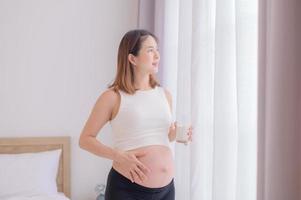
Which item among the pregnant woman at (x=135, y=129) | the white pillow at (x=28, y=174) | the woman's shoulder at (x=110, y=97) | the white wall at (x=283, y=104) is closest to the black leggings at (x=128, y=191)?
the pregnant woman at (x=135, y=129)

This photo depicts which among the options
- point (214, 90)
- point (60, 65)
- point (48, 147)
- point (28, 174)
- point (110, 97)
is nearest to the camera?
point (110, 97)

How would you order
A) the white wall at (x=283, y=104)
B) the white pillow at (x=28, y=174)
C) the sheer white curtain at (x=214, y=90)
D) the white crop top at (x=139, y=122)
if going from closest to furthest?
the white wall at (x=283, y=104)
the white crop top at (x=139, y=122)
the sheer white curtain at (x=214, y=90)
the white pillow at (x=28, y=174)

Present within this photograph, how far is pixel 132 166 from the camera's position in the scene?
147 cm

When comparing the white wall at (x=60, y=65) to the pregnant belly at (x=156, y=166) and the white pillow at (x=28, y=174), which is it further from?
the pregnant belly at (x=156, y=166)

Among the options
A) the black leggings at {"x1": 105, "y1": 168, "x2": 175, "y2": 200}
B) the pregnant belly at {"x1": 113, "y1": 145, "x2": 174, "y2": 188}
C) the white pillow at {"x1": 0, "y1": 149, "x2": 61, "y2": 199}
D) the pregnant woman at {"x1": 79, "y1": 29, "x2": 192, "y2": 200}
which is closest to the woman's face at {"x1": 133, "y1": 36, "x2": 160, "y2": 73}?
the pregnant woman at {"x1": 79, "y1": 29, "x2": 192, "y2": 200}

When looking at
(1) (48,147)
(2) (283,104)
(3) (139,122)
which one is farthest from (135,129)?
(1) (48,147)

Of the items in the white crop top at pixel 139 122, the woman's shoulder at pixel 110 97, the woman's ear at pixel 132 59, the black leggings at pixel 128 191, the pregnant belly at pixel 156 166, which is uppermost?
the woman's ear at pixel 132 59

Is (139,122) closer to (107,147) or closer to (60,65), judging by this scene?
(107,147)

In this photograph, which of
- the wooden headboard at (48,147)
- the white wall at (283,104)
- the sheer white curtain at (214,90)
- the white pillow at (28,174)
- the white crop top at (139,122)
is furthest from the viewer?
the wooden headboard at (48,147)

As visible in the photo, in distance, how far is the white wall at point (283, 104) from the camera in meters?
1.45

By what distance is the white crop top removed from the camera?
1.57 meters

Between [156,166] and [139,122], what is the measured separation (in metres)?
0.20

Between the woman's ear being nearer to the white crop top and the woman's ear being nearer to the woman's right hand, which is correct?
the white crop top

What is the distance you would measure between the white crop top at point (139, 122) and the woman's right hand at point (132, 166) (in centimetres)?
9
